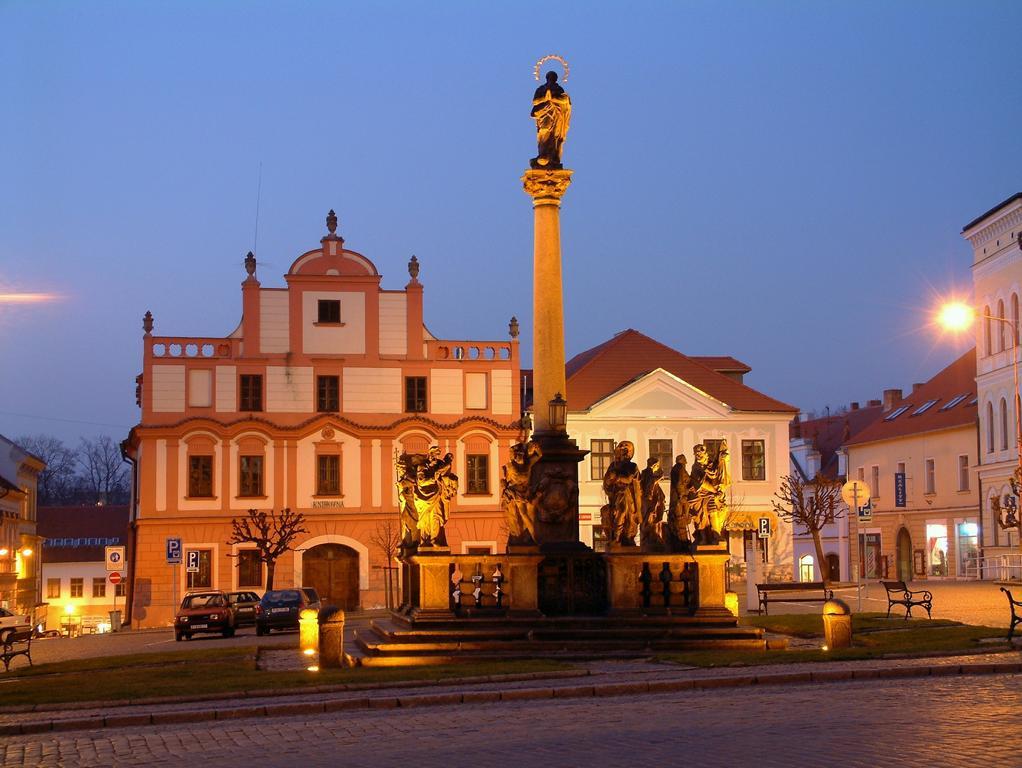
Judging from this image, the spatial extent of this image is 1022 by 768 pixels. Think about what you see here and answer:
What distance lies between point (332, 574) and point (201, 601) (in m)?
14.6

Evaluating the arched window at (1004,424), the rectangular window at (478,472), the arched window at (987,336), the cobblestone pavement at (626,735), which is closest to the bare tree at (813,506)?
the arched window at (1004,424)

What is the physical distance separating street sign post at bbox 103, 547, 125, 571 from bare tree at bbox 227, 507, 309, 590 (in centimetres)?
706

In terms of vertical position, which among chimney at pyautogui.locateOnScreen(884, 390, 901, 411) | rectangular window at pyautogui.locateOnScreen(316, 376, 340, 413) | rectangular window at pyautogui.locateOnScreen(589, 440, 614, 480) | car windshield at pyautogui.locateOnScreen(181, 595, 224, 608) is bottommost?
car windshield at pyautogui.locateOnScreen(181, 595, 224, 608)

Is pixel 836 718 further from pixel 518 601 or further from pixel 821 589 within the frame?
pixel 821 589

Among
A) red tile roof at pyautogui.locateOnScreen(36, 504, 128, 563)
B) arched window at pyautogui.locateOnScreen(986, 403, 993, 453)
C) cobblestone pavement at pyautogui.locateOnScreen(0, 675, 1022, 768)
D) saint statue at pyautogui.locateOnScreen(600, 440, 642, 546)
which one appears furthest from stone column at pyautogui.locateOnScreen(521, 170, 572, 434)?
red tile roof at pyautogui.locateOnScreen(36, 504, 128, 563)

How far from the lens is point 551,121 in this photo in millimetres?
27000

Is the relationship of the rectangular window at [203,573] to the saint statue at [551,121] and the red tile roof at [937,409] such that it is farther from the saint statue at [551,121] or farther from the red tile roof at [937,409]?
the red tile roof at [937,409]

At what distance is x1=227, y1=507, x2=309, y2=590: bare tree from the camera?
50781mm

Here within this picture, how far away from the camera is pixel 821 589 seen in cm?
3650

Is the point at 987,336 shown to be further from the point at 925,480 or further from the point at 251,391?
the point at 251,391

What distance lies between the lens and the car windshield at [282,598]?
127 ft

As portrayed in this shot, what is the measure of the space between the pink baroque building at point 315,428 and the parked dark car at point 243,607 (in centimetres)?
884

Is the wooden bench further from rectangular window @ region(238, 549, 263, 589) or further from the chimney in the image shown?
the chimney

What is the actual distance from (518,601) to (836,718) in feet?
34.0
